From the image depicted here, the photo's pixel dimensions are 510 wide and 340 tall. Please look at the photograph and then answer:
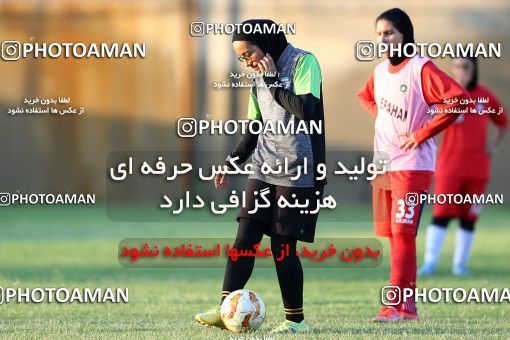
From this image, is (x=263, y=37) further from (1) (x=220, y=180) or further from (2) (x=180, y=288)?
(2) (x=180, y=288)

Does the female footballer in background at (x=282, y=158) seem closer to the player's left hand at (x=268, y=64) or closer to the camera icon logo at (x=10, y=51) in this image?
the player's left hand at (x=268, y=64)

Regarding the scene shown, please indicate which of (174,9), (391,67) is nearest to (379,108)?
(391,67)

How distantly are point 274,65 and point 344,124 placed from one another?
14.9 m

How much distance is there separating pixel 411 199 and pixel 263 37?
1484mm

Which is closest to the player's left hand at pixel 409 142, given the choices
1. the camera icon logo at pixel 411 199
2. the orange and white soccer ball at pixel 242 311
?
the camera icon logo at pixel 411 199

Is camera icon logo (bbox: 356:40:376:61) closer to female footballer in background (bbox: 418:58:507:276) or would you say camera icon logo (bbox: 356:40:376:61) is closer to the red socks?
the red socks

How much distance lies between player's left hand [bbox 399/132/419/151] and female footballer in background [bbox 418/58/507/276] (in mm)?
3762

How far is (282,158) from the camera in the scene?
20.6 ft

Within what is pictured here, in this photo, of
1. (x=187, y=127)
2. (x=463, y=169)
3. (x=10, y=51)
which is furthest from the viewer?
(x=463, y=169)

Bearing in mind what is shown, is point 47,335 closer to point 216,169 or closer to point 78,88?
point 216,169

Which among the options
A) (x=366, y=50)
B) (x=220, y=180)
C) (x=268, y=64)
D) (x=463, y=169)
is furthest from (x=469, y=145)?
(x=268, y=64)

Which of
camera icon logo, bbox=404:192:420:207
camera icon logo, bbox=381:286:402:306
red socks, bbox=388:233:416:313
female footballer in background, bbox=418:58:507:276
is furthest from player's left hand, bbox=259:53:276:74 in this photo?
female footballer in background, bbox=418:58:507:276

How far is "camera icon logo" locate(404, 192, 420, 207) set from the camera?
699 cm

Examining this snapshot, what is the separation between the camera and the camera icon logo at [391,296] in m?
6.98
